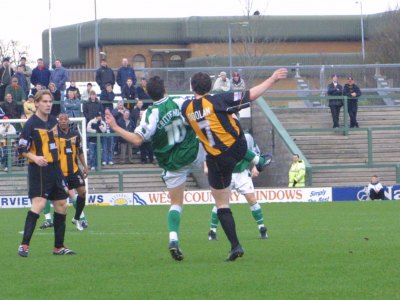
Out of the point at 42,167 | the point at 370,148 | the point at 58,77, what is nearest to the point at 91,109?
the point at 58,77

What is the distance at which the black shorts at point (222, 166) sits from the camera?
11.8 meters

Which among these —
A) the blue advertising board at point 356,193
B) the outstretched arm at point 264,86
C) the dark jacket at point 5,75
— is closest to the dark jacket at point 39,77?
the dark jacket at point 5,75

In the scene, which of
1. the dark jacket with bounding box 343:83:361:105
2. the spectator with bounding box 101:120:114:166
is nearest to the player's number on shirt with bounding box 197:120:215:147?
the spectator with bounding box 101:120:114:166

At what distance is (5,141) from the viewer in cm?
3186

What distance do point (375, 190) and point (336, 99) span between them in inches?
268

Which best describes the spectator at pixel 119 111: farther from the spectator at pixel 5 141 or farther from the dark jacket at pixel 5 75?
the spectator at pixel 5 141

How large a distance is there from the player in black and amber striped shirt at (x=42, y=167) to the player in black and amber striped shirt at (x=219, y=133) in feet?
7.05

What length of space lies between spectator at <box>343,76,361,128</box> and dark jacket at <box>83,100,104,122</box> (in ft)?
29.8

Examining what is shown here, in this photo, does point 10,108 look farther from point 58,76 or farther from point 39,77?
point 58,76

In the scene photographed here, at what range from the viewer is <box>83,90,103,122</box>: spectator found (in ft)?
111

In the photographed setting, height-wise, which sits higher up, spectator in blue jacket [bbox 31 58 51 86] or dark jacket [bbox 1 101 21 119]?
spectator in blue jacket [bbox 31 58 51 86]

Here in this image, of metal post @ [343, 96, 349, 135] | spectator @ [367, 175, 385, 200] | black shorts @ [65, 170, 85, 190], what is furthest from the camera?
metal post @ [343, 96, 349, 135]

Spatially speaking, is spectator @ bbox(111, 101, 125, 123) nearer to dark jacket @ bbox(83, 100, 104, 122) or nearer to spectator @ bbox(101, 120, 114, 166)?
dark jacket @ bbox(83, 100, 104, 122)

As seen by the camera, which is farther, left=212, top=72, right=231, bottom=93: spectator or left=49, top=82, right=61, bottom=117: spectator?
left=212, top=72, right=231, bottom=93: spectator
